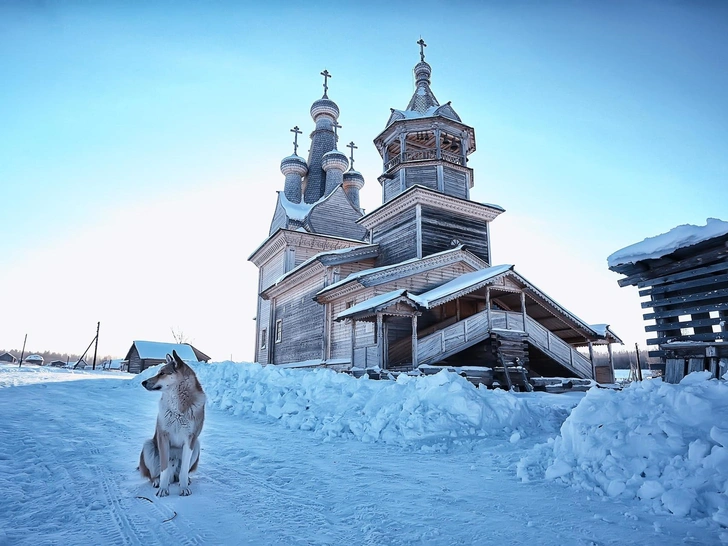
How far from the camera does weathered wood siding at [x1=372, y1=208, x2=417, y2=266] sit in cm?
2047

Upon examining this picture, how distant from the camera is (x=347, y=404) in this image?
8.16 m

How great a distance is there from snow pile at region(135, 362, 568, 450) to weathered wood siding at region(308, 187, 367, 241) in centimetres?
1874

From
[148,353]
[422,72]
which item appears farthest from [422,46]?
[148,353]

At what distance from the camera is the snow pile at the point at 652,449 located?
377 cm

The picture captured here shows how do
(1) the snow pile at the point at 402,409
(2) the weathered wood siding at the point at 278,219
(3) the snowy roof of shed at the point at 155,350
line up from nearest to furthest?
(1) the snow pile at the point at 402,409, (2) the weathered wood siding at the point at 278,219, (3) the snowy roof of shed at the point at 155,350

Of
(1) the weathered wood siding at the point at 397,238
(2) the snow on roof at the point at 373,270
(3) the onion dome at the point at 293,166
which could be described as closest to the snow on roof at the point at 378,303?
(2) the snow on roof at the point at 373,270

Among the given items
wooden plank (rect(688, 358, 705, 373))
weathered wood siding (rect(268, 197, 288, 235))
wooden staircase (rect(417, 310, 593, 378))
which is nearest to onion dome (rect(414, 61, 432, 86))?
weathered wood siding (rect(268, 197, 288, 235))

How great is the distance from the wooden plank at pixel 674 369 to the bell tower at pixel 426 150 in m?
14.4

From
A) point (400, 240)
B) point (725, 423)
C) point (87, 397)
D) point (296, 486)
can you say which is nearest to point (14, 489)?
point (296, 486)

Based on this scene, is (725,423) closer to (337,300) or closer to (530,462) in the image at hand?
(530,462)

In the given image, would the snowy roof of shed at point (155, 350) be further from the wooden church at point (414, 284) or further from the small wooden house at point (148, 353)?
the wooden church at point (414, 284)

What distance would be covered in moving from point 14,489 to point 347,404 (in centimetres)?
517

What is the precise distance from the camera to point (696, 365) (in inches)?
300

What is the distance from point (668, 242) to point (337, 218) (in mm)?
22508
